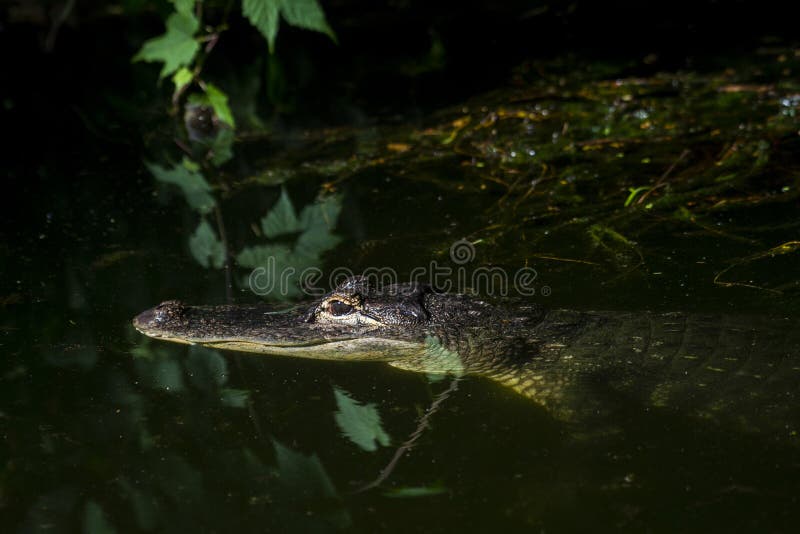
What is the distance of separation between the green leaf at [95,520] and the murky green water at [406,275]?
1cm

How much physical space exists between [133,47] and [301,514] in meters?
10.8

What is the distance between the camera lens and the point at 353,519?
3.07 meters

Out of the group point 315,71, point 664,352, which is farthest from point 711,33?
point 664,352

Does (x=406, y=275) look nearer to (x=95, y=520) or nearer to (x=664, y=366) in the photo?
(x=664, y=366)

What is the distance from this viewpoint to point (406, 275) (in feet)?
16.8

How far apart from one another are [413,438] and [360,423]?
0.86ft

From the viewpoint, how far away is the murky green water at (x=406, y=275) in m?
3.17

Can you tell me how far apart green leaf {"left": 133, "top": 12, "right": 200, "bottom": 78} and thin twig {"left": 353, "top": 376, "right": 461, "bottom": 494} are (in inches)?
178

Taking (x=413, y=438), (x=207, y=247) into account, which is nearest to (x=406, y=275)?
(x=207, y=247)

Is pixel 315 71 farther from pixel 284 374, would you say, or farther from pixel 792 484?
pixel 792 484

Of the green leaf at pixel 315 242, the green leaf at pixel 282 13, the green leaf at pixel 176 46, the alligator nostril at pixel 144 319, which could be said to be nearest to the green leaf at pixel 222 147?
the green leaf at pixel 176 46

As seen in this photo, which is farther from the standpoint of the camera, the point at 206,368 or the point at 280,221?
the point at 280,221

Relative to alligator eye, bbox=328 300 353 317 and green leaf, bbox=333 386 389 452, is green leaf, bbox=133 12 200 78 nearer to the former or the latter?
alligator eye, bbox=328 300 353 317

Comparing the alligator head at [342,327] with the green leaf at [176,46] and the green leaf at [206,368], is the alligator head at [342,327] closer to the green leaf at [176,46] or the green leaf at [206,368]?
the green leaf at [206,368]
